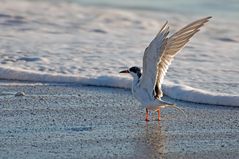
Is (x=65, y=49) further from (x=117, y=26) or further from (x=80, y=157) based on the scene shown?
(x=80, y=157)

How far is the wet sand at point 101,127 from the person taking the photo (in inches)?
228

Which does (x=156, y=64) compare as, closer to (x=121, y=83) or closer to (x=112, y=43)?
(x=121, y=83)

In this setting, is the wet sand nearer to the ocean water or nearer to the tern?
the tern

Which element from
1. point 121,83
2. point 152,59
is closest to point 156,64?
point 152,59

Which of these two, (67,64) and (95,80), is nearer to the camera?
(95,80)

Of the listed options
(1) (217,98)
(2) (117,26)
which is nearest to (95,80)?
(1) (217,98)

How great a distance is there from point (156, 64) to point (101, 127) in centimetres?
75

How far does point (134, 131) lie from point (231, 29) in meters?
5.19

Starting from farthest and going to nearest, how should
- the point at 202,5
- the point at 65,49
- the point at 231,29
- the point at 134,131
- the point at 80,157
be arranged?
the point at 202,5
the point at 231,29
the point at 65,49
the point at 134,131
the point at 80,157

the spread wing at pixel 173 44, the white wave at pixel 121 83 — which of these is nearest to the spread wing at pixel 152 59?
the spread wing at pixel 173 44

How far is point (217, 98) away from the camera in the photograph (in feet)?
24.5

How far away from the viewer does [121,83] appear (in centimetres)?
815

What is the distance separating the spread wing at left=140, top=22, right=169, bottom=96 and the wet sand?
1.03 feet

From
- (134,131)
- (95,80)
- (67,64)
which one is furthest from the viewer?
(67,64)
